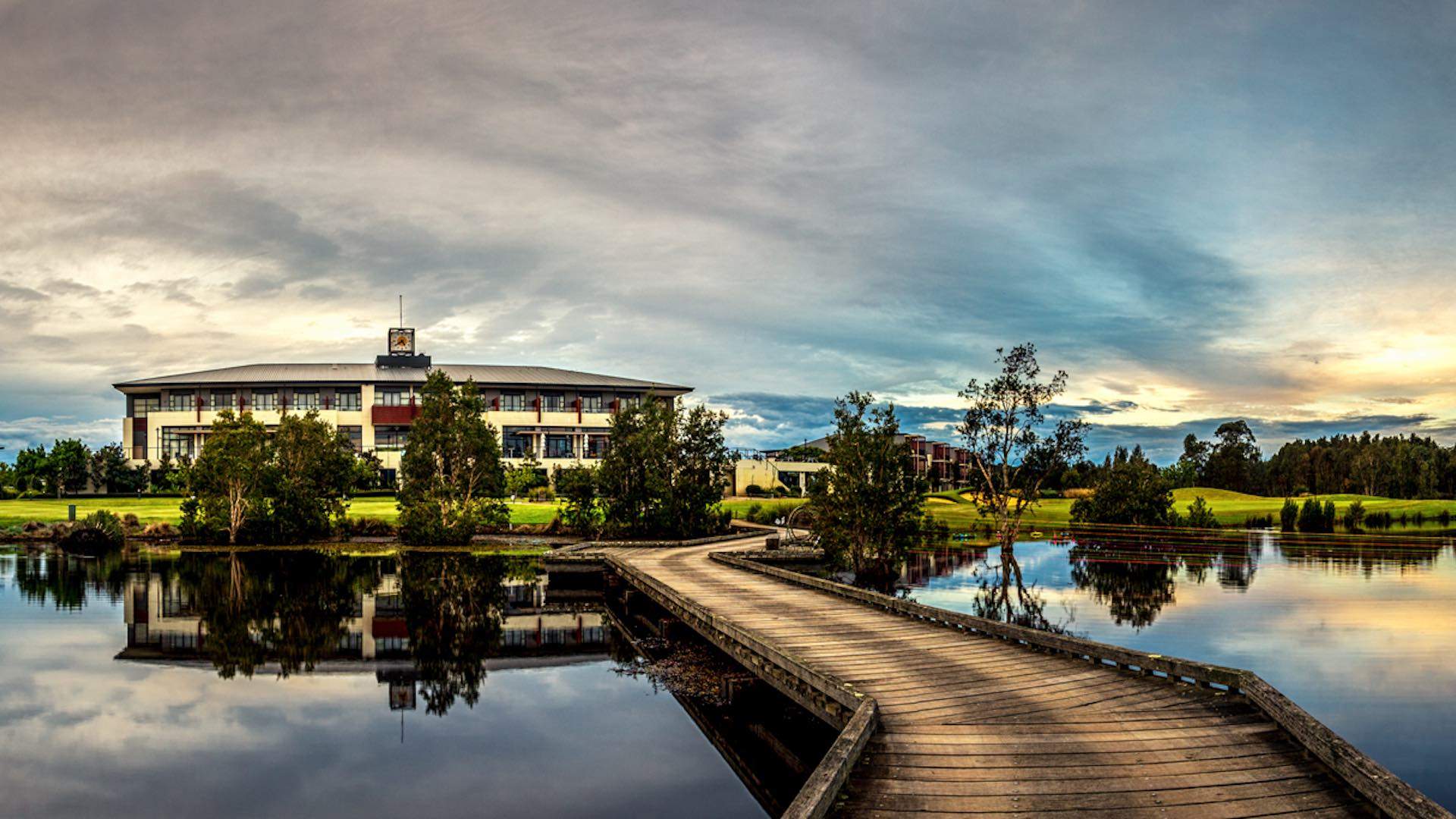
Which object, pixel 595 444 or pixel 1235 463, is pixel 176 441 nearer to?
pixel 595 444

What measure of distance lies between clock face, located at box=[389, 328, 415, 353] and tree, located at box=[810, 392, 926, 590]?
76.4m

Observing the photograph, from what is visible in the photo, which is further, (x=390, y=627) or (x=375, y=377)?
(x=375, y=377)

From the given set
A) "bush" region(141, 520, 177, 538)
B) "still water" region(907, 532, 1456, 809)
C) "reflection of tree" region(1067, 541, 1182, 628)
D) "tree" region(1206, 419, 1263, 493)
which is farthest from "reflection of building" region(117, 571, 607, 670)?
"tree" region(1206, 419, 1263, 493)

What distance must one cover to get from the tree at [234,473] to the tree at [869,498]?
31070 millimetres

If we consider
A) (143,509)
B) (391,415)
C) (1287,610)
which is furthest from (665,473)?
(391,415)

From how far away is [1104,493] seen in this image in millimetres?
57688

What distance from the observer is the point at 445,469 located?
153 feet

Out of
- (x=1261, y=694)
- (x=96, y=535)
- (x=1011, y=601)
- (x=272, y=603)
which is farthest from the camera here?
(x=96, y=535)

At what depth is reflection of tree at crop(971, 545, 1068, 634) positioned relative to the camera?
82.0ft

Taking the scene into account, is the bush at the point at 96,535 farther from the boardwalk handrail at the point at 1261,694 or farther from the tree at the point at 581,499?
the boardwalk handrail at the point at 1261,694

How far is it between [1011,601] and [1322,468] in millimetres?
121813

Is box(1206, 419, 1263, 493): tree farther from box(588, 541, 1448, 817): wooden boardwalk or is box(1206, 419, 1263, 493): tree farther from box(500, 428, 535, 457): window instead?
box(588, 541, 1448, 817): wooden boardwalk

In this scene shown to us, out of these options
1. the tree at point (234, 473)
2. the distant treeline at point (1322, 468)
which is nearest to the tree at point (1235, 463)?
the distant treeline at point (1322, 468)

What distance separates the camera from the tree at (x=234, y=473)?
47625mm
